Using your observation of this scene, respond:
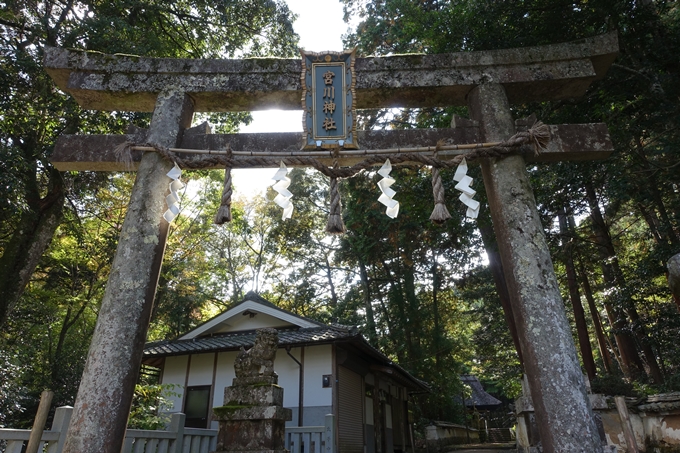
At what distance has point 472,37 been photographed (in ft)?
26.7

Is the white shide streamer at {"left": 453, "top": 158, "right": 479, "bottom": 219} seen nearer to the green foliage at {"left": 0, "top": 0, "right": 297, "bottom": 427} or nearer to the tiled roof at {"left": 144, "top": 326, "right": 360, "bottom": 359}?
the green foliage at {"left": 0, "top": 0, "right": 297, "bottom": 427}

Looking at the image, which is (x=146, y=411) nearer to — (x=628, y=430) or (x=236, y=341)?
(x=236, y=341)

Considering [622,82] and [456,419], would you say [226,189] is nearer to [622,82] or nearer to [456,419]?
[622,82]

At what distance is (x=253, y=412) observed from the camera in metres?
5.73

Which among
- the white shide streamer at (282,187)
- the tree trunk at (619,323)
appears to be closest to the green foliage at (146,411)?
the white shide streamer at (282,187)

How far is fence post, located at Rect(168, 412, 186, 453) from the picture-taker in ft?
19.5

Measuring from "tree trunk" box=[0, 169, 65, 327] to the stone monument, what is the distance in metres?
5.84

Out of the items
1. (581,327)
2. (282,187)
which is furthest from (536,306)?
(581,327)

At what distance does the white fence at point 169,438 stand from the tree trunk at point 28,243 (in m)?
3.06

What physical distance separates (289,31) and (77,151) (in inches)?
346

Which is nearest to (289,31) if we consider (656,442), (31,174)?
(31,174)

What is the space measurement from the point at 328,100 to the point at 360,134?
1.71 feet

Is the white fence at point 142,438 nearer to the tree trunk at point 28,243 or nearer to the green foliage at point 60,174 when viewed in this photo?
the tree trunk at point 28,243

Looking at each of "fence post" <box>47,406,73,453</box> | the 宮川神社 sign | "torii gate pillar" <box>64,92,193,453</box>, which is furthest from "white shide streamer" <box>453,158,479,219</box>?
"fence post" <box>47,406,73,453</box>
